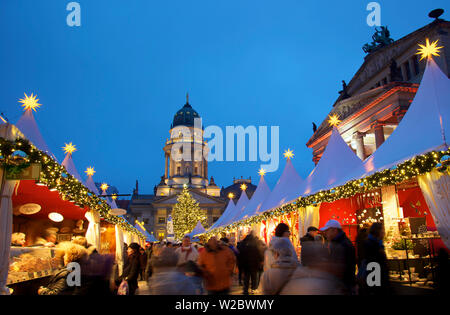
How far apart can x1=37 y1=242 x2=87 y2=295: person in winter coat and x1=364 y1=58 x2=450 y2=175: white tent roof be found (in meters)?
6.65

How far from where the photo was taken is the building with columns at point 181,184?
78562 millimetres

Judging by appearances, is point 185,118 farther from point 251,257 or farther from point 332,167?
point 251,257

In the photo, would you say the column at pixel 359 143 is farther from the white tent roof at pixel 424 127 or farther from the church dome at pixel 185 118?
the church dome at pixel 185 118

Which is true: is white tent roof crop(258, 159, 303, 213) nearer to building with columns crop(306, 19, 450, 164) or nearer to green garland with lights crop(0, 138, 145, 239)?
green garland with lights crop(0, 138, 145, 239)

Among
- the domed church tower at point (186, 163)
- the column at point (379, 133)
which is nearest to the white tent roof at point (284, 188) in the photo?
the column at point (379, 133)

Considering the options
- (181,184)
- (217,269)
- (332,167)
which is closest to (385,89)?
(332,167)

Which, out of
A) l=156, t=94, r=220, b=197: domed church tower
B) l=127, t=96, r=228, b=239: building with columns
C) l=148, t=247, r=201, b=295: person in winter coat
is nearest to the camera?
l=148, t=247, r=201, b=295: person in winter coat

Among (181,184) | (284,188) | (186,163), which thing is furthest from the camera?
(186,163)

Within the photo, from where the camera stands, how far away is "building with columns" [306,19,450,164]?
900 inches

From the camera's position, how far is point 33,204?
448 inches

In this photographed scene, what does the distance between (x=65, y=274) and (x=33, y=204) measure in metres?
7.83

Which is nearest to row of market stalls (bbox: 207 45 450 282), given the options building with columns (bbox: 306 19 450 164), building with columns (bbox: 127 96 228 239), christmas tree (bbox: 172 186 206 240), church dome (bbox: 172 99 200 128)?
building with columns (bbox: 306 19 450 164)
